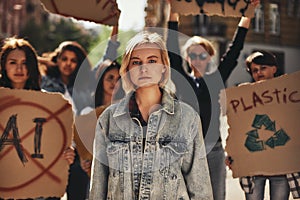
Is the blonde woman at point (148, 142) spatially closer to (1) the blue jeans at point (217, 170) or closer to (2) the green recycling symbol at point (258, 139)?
(2) the green recycling symbol at point (258, 139)

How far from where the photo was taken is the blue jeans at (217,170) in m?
3.92

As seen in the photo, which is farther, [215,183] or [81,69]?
[81,69]

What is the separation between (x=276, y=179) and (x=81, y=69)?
1646mm

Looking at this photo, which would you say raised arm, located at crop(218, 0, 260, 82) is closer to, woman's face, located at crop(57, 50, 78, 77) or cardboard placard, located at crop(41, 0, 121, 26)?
cardboard placard, located at crop(41, 0, 121, 26)

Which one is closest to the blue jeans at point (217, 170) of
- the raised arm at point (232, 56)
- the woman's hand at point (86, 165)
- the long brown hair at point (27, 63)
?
the raised arm at point (232, 56)

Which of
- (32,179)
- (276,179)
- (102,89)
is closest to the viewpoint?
(32,179)

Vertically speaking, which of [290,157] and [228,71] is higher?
[228,71]

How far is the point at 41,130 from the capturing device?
11.7ft

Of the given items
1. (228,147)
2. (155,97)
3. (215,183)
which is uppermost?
(155,97)

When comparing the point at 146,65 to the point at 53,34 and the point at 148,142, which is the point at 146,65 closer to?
the point at 148,142

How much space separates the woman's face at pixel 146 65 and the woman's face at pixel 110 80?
151 cm

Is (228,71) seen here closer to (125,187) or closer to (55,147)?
(55,147)

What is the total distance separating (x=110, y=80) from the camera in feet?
13.8

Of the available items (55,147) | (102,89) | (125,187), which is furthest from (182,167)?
(102,89)
